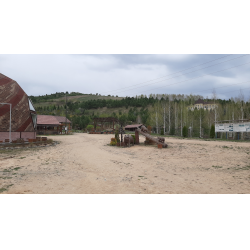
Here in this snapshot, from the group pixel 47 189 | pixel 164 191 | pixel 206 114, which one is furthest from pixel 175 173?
pixel 206 114

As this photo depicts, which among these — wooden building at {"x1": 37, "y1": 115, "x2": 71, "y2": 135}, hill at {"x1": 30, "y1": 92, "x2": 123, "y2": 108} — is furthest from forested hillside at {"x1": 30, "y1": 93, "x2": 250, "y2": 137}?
hill at {"x1": 30, "y1": 92, "x2": 123, "y2": 108}

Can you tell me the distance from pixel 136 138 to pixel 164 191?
45.4 feet

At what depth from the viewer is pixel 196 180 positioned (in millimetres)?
6250

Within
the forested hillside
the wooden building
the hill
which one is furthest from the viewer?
the hill

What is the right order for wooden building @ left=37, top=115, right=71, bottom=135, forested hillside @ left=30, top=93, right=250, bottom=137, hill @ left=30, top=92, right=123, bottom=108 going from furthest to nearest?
hill @ left=30, top=92, right=123, bottom=108, wooden building @ left=37, top=115, right=71, bottom=135, forested hillside @ left=30, top=93, right=250, bottom=137

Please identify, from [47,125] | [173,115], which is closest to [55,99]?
[47,125]

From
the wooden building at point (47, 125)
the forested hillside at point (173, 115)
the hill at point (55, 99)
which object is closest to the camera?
the forested hillside at point (173, 115)

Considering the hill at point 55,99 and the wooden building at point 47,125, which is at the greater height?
the hill at point 55,99

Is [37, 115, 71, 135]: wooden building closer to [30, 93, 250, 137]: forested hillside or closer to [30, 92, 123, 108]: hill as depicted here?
[30, 93, 250, 137]: forested hillside

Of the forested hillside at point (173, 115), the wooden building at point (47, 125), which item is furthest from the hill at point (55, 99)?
the wooden building at point (47, 125)

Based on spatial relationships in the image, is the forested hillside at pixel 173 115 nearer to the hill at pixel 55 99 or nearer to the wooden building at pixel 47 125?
the wooden building at pixel 47 125

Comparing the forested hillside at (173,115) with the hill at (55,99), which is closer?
the forested hillside at (173,115)
